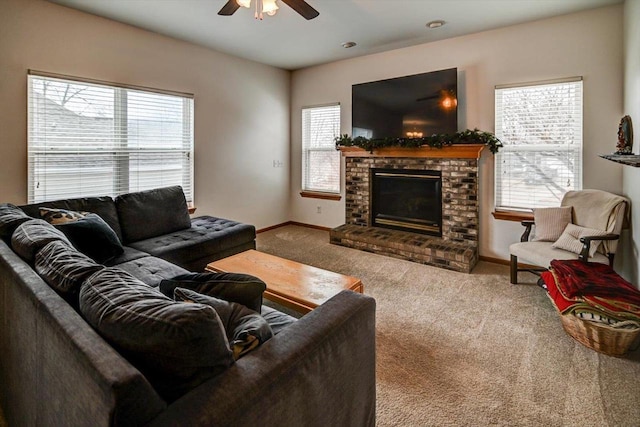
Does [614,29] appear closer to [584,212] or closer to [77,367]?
[584,212]

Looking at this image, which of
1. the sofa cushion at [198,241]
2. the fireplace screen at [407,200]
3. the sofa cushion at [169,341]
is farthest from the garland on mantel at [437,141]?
the sofa cushion at [169,341]

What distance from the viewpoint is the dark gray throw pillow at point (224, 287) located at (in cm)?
146

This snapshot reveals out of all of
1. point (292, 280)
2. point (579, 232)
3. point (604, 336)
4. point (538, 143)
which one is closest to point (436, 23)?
point (538, 143)

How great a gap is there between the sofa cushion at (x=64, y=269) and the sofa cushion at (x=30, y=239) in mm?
77

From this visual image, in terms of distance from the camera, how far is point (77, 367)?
878mm

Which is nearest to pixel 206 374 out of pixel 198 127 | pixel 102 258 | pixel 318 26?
pixel 102 258

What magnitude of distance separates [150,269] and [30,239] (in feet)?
3.10

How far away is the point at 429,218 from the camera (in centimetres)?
473

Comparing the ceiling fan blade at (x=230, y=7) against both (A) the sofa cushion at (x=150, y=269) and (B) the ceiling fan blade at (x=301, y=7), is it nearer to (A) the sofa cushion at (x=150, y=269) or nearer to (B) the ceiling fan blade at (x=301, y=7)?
(B) the ceiling fan blade at (x=301, y=7)

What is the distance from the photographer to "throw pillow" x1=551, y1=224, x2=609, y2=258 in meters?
3.03

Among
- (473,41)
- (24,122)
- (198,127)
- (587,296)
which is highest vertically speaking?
(473,41)

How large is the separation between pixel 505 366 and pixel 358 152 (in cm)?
360

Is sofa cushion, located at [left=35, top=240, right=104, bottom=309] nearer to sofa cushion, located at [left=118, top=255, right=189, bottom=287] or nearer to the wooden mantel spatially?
sofa cushion, located at [left=118, top=255, right=189, bottom=287]

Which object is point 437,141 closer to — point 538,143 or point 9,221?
point 538,143
